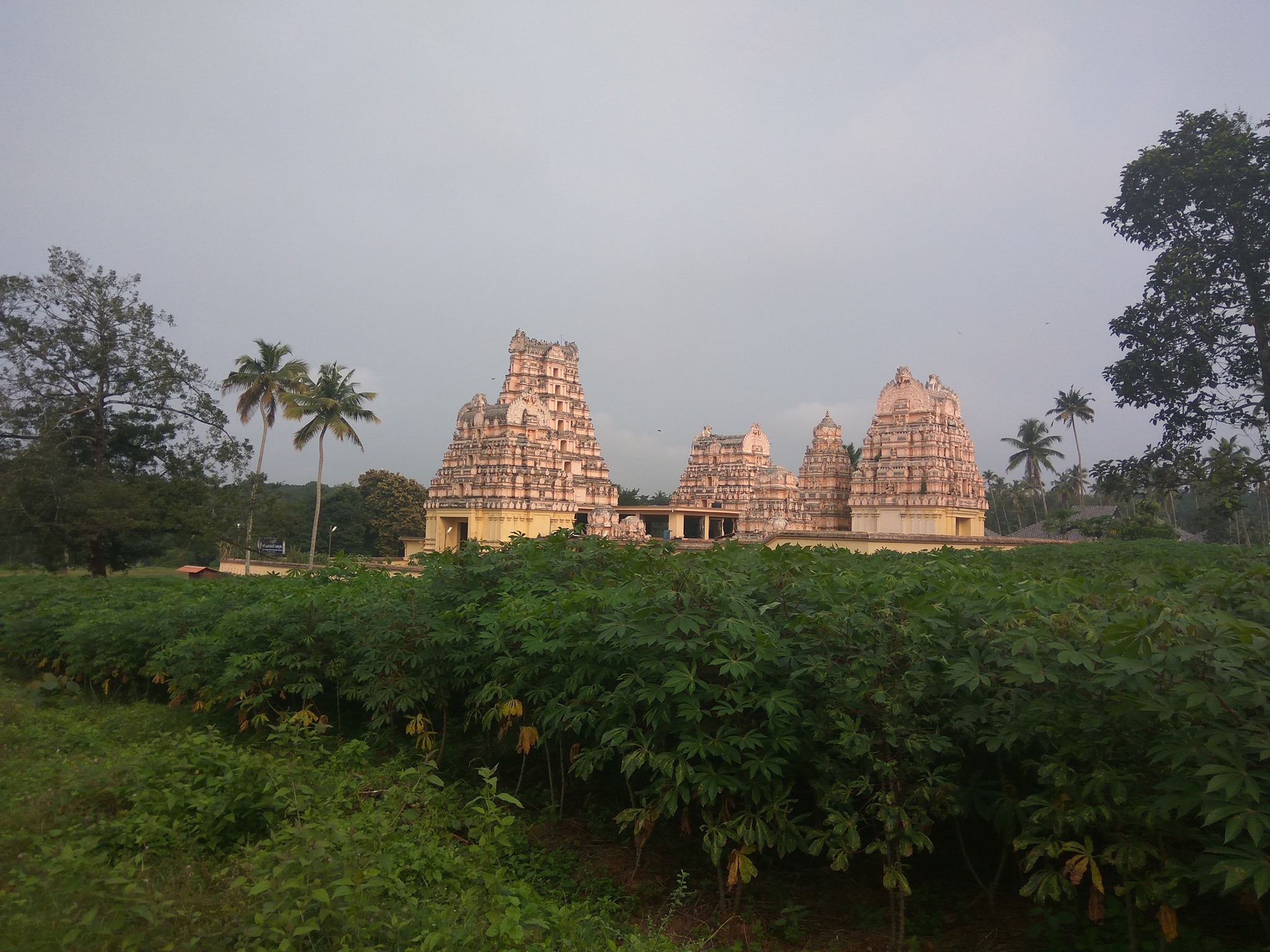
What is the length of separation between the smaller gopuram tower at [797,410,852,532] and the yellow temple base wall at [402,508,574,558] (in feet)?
55.3

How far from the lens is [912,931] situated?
521cm

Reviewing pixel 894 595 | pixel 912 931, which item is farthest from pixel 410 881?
pixel 894 595

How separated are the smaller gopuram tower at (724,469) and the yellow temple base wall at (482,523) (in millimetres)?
16716

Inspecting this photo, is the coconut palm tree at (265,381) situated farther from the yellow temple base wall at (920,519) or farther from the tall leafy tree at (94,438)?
the yellow temple base wall at (920,519)

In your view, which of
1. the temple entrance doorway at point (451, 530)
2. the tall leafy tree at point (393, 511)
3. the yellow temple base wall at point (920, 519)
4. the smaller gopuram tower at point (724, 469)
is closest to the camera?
the yellow temple base wall at point (920, 519)

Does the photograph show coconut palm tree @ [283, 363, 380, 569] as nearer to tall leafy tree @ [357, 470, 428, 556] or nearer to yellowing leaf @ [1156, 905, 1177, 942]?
tall leafy tree @ [357, 470, 428, 556]

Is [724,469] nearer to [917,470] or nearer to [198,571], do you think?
[917,470]

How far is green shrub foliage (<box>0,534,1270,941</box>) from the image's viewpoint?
3.78 meters

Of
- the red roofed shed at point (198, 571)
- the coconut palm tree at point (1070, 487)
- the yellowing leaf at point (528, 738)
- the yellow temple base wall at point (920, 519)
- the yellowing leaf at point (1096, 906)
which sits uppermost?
the coconut palm tree at point (1070, 487)

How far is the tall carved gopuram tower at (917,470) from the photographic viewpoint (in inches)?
1730

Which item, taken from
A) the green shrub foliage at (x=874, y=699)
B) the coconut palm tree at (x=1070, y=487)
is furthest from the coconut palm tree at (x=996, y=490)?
the green shrub foliage at (x=874, y=699)

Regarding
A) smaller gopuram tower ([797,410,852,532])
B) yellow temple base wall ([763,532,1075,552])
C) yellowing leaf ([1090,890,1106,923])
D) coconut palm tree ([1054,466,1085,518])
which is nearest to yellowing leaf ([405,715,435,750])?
yellowing leaf ([1090,890,1106,923])

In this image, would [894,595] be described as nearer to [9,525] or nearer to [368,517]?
[9,525]

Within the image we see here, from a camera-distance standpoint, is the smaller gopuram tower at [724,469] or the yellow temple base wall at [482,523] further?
the smaller gopuram tower at [724,469]
